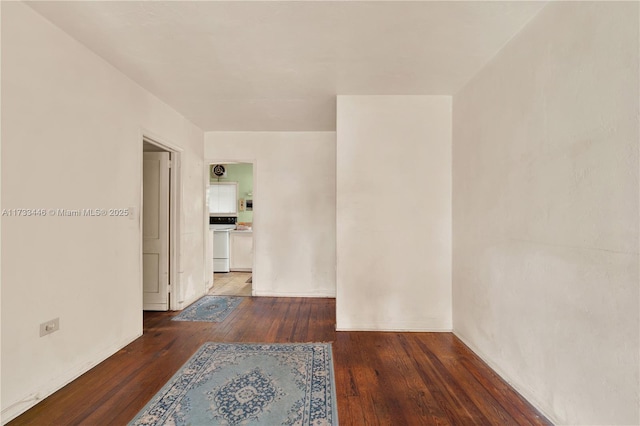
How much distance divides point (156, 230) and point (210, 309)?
1.26 metres

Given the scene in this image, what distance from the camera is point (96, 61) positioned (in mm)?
2314

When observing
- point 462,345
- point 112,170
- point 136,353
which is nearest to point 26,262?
point 112,170

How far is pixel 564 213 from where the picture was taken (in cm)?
165

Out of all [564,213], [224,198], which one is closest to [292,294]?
[564,213]

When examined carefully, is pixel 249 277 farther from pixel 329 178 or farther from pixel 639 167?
pixel 639 167

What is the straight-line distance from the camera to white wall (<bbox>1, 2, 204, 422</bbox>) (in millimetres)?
1724

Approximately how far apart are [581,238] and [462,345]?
1666 millimetres

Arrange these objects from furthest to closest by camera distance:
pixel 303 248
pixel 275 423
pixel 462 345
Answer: pixel 303 248 → pixel 462 345 → pixel 275 423

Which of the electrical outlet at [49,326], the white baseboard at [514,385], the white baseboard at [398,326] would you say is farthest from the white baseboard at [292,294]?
the electrical outlet at [49,326]

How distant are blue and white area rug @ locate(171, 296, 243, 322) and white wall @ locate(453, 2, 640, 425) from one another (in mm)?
2883

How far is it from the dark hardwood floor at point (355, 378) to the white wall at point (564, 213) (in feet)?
0.88

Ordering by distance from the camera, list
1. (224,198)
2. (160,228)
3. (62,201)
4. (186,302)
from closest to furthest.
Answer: (62,201), (160,228), (186,302), (224,198)

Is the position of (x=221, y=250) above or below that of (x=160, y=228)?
below

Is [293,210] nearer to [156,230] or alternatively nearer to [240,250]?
[156,230]
